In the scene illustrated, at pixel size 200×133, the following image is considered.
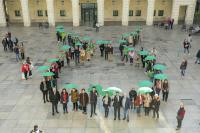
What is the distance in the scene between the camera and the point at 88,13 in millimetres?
39781

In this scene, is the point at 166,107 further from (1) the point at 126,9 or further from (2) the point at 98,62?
(1) the point at 126,9

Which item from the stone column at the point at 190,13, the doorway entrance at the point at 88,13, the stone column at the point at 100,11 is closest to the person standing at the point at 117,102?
the stone column at the point at 100,11

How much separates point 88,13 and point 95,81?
23.3 m

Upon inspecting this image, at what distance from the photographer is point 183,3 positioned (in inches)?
1441

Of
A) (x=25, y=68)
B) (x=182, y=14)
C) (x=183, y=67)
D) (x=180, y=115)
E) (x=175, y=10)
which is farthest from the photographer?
(x=182, y=14)

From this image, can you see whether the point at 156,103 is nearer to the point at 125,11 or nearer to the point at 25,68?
the point at 25,68

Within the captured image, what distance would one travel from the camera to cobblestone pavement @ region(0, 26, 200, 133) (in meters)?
13.1

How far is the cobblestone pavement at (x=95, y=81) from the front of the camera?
13.1 m

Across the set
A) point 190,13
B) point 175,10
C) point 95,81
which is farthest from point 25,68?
point 190,13

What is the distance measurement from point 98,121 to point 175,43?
17.1m

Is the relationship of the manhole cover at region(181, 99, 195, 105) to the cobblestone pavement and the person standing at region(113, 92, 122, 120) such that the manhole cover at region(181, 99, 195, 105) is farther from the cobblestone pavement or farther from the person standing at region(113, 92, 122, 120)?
the person standing at region(113, 92, 122, 120)

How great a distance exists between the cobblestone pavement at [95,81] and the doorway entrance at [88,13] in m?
11.1

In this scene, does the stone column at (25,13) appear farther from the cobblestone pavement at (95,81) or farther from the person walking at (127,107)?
the person walking at (127,107)

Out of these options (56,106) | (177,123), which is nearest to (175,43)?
(177,123)
